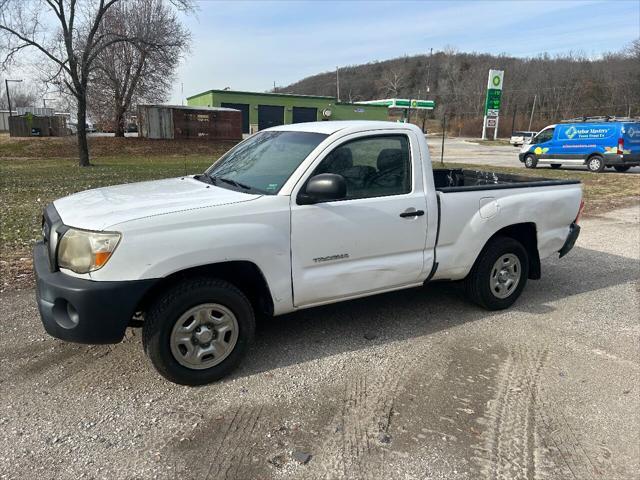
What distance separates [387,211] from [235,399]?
1.80m

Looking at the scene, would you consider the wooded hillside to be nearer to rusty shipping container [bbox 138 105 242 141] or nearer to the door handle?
rusty shipping container [bbox 138 105 242 141]

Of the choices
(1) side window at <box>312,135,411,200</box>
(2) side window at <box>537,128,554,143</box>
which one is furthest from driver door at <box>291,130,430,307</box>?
(2) side window at <box>537,128,554,143</box>

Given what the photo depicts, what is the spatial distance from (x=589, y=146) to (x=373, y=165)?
20.7 metres

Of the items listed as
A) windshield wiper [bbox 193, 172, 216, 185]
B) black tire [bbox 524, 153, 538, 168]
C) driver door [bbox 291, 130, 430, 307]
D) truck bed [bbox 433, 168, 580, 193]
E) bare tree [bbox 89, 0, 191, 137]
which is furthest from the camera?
bare tree [bbox 89, 0, 191, 137]

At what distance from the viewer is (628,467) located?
2645 mm

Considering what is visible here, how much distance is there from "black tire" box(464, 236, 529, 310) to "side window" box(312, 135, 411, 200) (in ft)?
3.89

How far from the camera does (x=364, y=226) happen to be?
377 cm

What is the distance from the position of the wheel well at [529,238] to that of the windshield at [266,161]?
2260 mm

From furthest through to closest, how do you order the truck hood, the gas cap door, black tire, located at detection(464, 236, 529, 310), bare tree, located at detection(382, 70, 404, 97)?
bare tree, located at detection(382, 70, 404, 97) < black tire, located at detection(464, 236, 529, 310) < the gas cap door < the truck hood

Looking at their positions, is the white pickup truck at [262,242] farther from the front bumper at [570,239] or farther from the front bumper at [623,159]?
the front bumper at [623,159]

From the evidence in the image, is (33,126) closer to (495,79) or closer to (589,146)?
(589,146)

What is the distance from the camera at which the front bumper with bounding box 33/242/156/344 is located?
293cm

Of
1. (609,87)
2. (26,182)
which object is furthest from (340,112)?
(609,87)

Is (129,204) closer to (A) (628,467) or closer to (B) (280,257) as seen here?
(B) (280,257)
